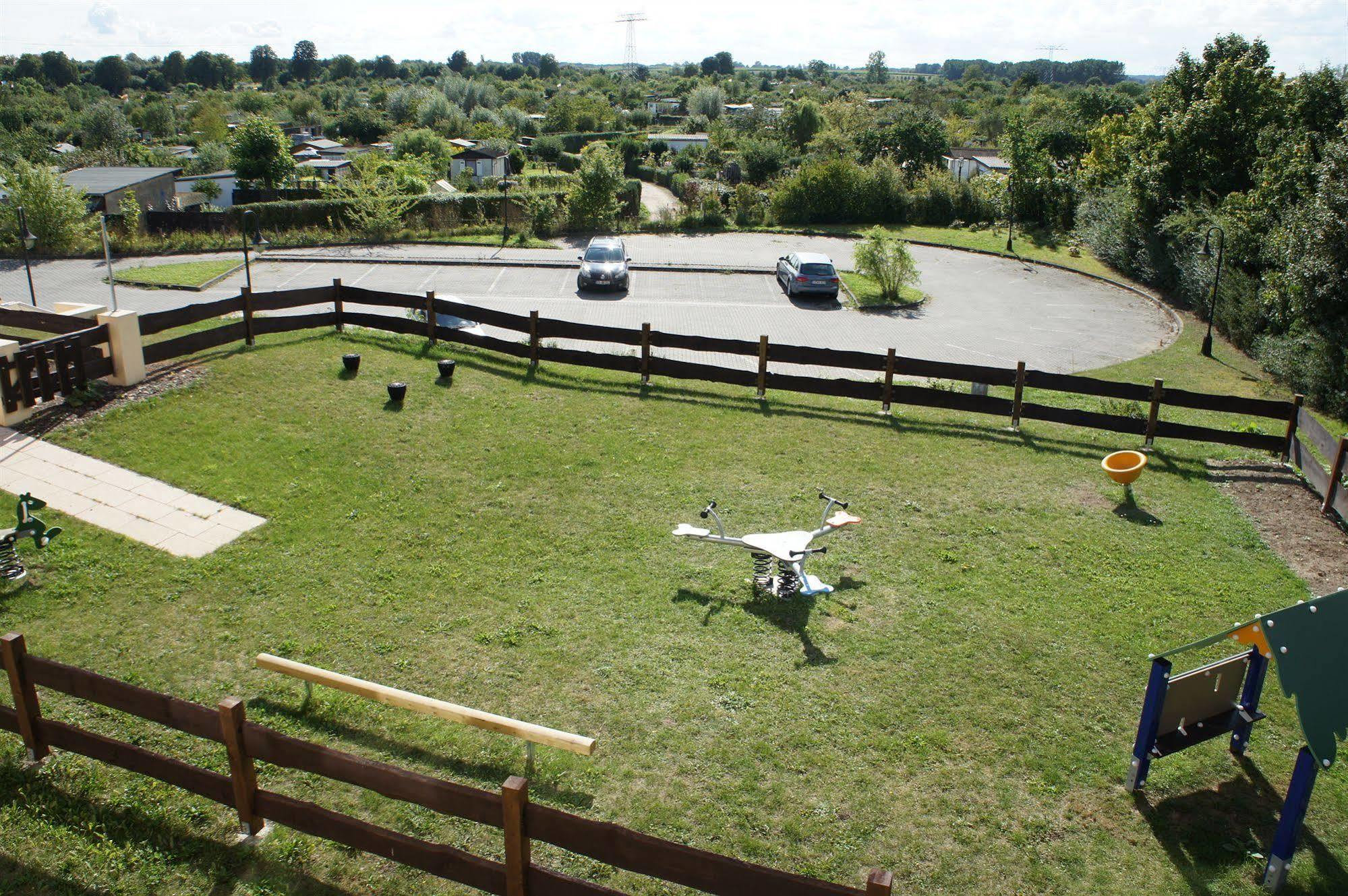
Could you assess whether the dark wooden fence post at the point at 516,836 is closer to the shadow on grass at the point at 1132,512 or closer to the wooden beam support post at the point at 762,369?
the shadow on grass at the point at 1132,512

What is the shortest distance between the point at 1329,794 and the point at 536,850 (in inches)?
221

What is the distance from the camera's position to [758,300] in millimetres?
26219

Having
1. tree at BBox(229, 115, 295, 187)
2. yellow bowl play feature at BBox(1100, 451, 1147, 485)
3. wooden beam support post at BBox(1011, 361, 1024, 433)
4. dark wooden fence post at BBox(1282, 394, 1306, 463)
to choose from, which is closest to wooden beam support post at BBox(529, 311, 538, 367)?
wooden beam support post at BBox(1011, 361, 1024, 433)

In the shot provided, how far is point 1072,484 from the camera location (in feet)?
39.3

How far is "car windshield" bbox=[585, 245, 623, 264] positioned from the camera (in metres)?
27.1

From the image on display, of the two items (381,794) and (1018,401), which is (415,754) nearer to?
(381,794)

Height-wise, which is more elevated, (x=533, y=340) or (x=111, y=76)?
(x=111, y=76)

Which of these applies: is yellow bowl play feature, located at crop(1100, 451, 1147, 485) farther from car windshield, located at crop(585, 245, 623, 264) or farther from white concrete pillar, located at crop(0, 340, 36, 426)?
car windshield, located at crop(585, 245, 623, 264)

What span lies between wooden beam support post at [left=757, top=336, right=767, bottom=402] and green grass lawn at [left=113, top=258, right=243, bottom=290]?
1799cm

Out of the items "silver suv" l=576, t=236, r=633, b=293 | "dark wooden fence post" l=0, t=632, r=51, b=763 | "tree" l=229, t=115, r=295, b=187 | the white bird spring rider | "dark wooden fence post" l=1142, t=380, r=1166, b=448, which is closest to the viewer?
"dark wooden fence post" l=0, t=632, r=51, b=763

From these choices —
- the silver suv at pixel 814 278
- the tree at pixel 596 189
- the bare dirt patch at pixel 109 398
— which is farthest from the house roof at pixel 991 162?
the bare dirt patch at pixel 109 398

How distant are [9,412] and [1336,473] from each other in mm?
17231

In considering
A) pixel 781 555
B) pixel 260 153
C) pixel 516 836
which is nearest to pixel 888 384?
pixel 781 555

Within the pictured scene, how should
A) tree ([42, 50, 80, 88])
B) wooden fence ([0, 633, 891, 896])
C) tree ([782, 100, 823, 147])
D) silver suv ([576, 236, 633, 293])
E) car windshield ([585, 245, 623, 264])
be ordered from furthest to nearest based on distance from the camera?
1. tree ([42, 50, 80, 88])
2. tree ([782, 100, 823, 147])
3. car windshield ([585, 245, 623, 264])
4. silver suv ([576, 236, 633, 293])
5. wooden fence ([0, 633, 891, 896])
